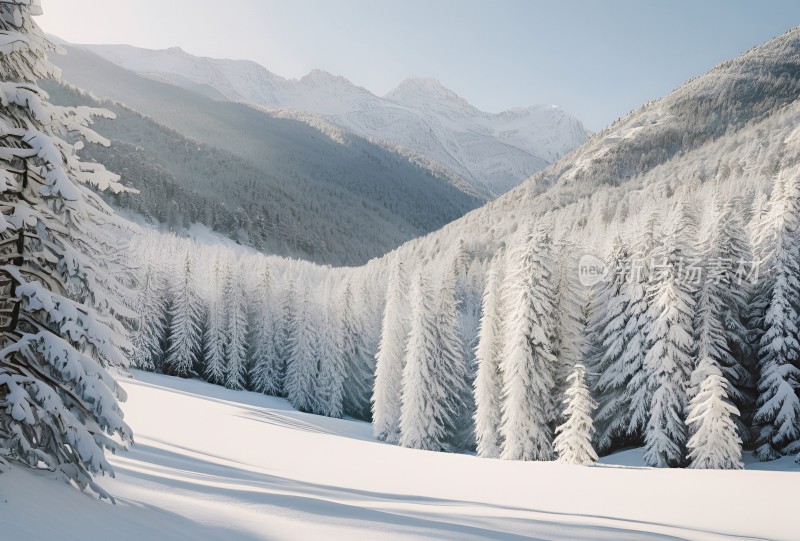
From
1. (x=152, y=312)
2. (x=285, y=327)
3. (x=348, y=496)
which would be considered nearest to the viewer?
(x=348, y=496)

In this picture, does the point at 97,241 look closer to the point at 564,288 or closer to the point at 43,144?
the point at 43,144

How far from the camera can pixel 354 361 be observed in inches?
2239

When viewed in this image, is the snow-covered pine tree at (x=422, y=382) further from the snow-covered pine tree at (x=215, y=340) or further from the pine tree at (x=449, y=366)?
the snow-covered pine tree at (x=215, y=340)

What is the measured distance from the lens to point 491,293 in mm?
30859

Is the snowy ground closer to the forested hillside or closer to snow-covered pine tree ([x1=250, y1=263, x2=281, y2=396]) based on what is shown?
the forested hillside

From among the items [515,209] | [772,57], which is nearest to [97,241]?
[515,209]

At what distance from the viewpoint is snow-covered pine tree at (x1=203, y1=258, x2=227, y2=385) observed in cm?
5722

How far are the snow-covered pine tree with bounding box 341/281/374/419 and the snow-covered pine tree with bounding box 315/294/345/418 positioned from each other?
178 centimetres

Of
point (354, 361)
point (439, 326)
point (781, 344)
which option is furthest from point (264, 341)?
point (781, 344)

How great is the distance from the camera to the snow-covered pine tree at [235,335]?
56906 millimetres

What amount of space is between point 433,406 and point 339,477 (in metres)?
20.7

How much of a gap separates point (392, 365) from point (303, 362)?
63.7 feet

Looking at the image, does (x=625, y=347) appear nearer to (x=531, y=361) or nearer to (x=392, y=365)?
(x=531, y=361)

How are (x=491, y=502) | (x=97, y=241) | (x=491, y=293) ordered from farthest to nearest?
(x=491, y=293)
(x=491, y=502)
(x=97, y=241)
